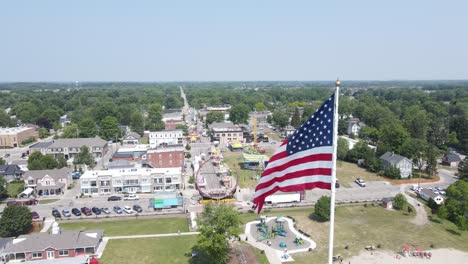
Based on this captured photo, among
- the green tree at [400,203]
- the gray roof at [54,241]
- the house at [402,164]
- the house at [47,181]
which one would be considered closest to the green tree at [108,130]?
the house at [47,181]

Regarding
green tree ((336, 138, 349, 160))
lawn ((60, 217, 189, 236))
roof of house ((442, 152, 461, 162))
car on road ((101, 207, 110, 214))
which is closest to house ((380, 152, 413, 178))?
green tree ((336, 138, 349, 160))

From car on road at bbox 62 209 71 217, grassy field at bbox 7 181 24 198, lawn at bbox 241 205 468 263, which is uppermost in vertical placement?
lawn at bbox 241 205 468 263

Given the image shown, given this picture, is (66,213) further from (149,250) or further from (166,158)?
(166,158)

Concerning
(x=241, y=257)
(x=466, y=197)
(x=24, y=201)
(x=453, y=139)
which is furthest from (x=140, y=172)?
(x=453, y=139)

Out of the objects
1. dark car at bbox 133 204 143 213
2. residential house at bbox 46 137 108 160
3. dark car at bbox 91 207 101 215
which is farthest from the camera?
residential house at bbox 46 137 108 160

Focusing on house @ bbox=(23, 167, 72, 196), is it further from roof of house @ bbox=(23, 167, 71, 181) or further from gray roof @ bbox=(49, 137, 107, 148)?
gray roof @ bbox=(49, 137, 107, 148)

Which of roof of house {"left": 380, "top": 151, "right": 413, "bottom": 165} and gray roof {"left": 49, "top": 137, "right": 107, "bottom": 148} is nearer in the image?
roof of house {"left": 380, "top": 151, "right": 413, "bottom": 165}

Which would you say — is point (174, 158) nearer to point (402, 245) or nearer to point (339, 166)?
point (339, 166)
